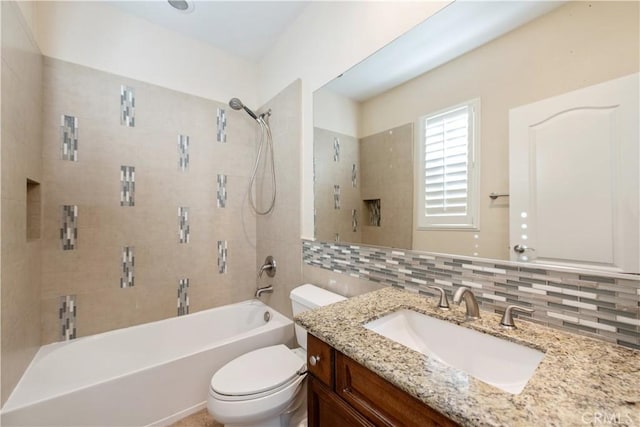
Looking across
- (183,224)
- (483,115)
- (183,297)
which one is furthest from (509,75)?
(183,297)

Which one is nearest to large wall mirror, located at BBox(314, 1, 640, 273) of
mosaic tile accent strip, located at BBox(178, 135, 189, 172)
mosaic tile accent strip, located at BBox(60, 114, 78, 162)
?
mosaic tile accent strip, located at BBox(178, 135, 189, 172)

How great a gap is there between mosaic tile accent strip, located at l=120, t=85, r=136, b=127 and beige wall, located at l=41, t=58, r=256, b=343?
3 centimetres

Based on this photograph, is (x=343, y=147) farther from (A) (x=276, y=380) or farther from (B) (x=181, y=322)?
(B) (x=181, y=322)

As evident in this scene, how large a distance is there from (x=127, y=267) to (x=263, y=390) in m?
1.35

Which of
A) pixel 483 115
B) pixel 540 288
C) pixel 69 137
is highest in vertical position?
pixel 69 137

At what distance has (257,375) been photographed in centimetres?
121

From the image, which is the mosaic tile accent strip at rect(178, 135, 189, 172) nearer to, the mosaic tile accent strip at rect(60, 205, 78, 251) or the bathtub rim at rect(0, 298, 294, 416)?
the mosaic tile accent strip at rect(60, 205, 78, 251)

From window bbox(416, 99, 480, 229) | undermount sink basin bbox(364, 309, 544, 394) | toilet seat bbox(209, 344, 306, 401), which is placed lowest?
toilet seat bbox(209, 344, 306, 401)

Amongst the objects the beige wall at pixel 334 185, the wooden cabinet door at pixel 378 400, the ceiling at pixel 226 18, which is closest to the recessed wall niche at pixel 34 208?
the ceiling at pixel 226 18

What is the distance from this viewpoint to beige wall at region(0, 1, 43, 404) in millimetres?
1077

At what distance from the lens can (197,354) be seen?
57.8 inches

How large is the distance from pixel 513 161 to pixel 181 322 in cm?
229

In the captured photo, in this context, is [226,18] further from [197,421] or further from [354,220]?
[197,421]

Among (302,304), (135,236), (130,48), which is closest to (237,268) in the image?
(135,236)
